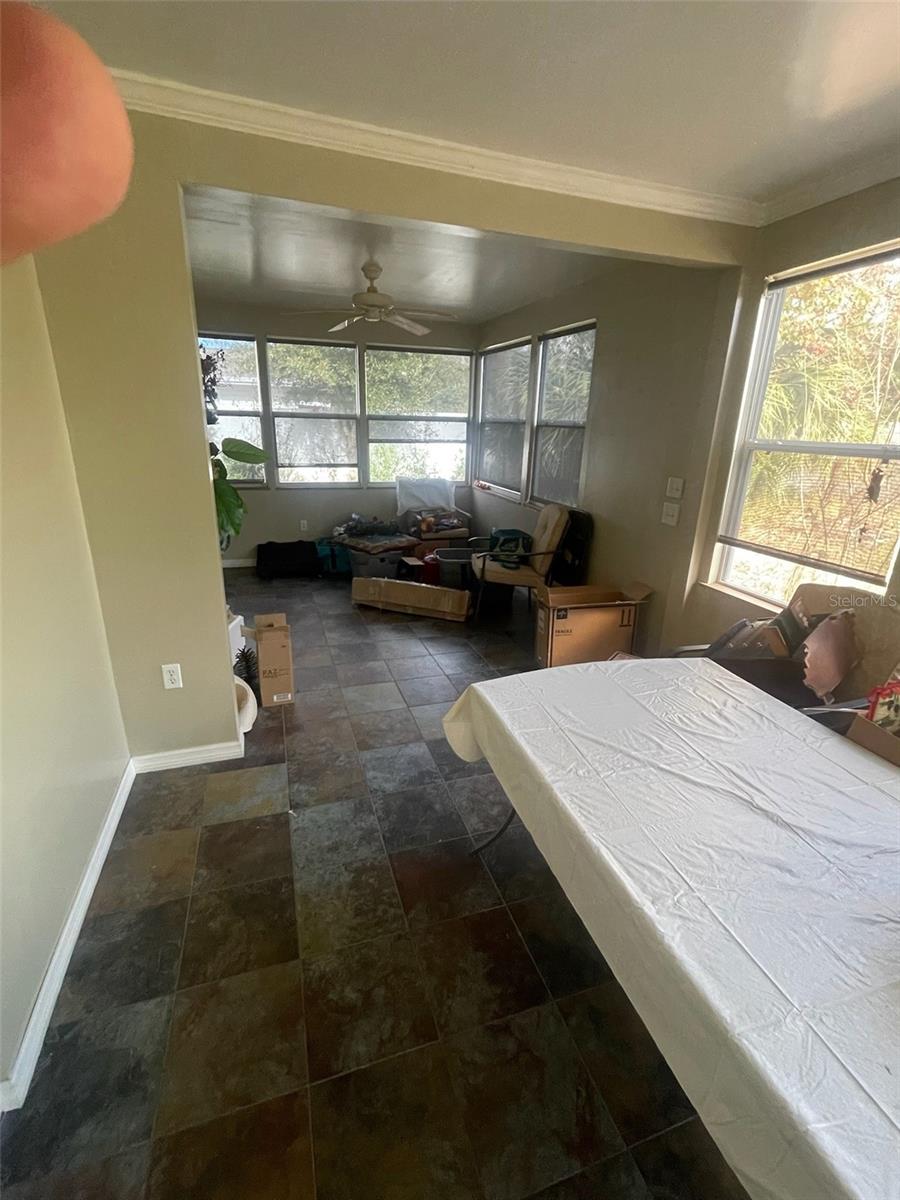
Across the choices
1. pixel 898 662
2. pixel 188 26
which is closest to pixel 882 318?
pixel 898 662

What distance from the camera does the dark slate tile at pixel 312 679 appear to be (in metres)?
3.01

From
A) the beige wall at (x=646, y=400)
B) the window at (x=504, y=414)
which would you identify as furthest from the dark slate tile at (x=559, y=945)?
the window at (x=504, y=414)

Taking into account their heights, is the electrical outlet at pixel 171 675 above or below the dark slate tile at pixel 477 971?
above

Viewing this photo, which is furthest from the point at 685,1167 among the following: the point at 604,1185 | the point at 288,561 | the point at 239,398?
the point at 239,398

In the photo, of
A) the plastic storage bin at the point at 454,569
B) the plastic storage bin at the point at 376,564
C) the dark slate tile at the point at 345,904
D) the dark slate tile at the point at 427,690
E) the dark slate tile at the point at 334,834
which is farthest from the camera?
the plastic storage bin at the point at 376,564

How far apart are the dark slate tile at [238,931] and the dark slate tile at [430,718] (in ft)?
3.30

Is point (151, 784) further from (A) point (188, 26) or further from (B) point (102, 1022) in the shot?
(A) point (188, 26)

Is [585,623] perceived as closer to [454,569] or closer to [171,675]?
[454,569]

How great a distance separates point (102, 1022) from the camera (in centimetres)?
132

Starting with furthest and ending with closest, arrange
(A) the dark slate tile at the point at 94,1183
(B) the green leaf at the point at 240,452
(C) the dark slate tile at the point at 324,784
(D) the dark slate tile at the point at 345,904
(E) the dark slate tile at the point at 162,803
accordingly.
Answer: (B) the green leaf at the point at 240,452 < (C) the dark slate tile at the point at 324,784 < (E) the dark slate tile at the point at 162,803 < (D) the dark slate tile at the point at 345,904 < (A) the dark slate tile at the point at 94,1183

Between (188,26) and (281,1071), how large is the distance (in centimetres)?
264

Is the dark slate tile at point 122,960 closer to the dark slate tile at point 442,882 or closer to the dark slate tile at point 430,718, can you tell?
the dark slate tile at point 442,882

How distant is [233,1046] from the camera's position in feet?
4.20

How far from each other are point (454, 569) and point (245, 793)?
257 cm
